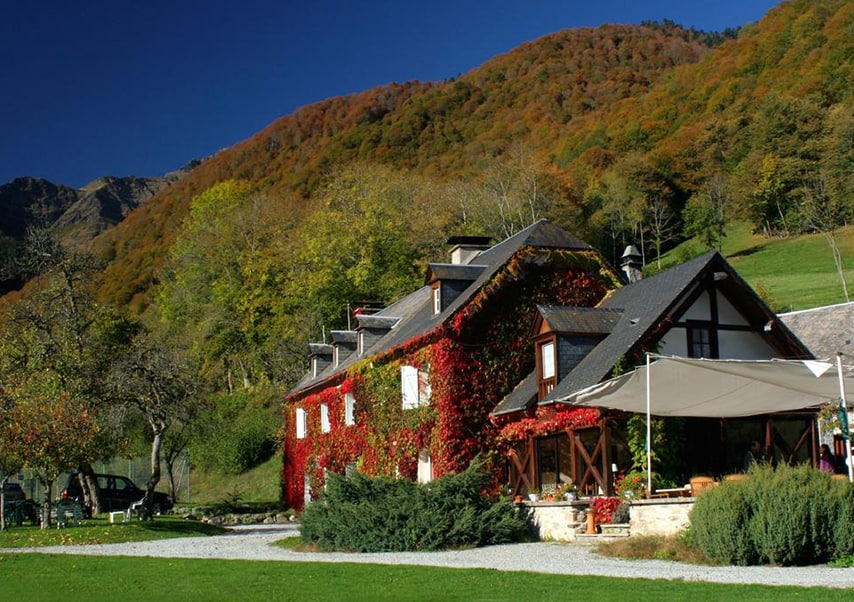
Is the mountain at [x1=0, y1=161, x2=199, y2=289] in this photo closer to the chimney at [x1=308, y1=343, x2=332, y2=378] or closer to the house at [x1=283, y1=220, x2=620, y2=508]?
the chimney at [x1=308, y1=343, x2=332, y2=378]

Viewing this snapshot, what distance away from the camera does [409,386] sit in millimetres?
28953

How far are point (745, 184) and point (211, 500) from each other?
5010cm

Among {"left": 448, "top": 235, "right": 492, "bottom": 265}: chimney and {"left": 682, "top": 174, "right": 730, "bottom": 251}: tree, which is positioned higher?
{"left": 682, "top": 174, "right": 730, "bottom": 251}: tree

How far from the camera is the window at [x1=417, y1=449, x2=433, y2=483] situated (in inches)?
A: 1100

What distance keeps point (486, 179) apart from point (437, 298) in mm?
34963

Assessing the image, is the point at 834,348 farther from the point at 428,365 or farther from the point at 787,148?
the point at 787,148

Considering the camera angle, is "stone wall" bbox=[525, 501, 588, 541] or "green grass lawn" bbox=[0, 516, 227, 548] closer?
"stone wall" bbox=[525, 501, 588, 541]

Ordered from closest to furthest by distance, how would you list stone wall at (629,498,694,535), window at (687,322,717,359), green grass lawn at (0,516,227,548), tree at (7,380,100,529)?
stone wall at (629,498,694,535)
window at (687,322,717,359)
green grass lawn at (0,516,227,548)
tree at (7,380,100,529)

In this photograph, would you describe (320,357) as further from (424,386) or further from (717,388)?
(717,388)

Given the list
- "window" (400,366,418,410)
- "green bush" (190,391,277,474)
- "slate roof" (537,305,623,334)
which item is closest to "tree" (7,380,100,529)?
"window" (400,366,418,410)

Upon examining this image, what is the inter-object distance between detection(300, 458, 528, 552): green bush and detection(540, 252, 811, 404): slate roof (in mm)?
3322

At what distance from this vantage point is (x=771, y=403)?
20172 millimetres

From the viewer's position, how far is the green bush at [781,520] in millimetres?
14227

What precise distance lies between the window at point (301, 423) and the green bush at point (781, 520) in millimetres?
25927
